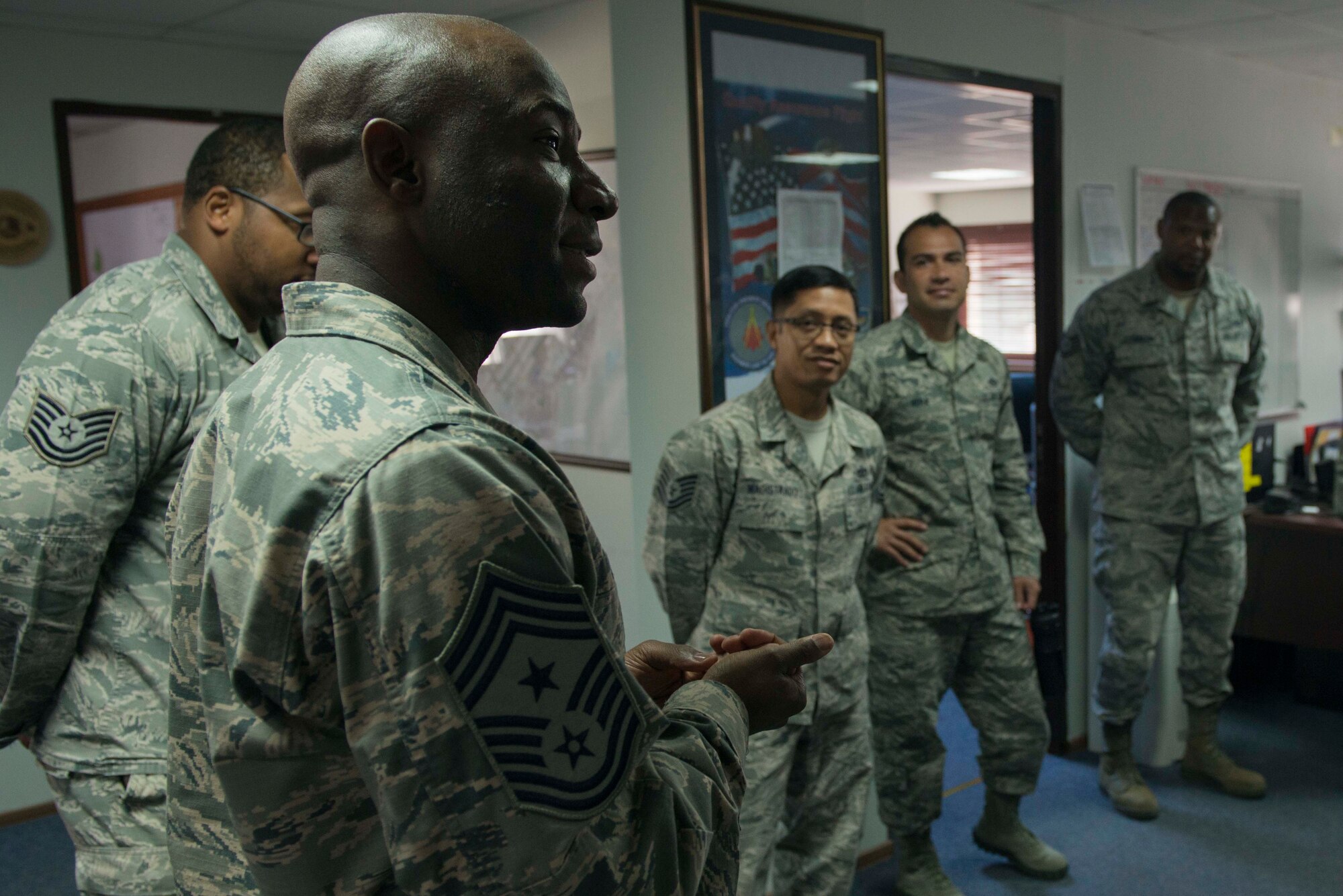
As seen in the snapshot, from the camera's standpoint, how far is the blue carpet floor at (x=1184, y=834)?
2.77 m

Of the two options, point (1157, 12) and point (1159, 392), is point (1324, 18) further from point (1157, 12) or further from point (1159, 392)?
point (1159, 392)

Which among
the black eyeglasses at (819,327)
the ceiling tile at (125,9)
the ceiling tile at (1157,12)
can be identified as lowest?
the black eyeglasses at (819,327)

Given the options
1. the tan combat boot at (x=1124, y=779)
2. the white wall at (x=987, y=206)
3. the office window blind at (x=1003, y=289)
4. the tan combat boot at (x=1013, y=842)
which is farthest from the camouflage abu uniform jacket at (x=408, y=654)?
the white wall at (x=987, y=206)

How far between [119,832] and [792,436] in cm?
141

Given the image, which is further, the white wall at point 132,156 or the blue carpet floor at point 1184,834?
the white wall at point 132,156

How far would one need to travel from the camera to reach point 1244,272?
4418 millimetres

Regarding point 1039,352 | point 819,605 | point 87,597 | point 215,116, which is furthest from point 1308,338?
point 87,597

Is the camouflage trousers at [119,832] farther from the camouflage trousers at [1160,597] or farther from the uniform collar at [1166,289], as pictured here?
the uniform collar at [1166,289]

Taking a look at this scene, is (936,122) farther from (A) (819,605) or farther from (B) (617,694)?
(B) (617,694)

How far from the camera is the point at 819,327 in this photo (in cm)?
229

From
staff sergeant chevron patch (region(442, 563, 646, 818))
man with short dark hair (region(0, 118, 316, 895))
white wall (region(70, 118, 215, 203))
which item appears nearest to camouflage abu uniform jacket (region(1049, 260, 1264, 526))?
man with short dark hair (region(0, 118, 316, 895))

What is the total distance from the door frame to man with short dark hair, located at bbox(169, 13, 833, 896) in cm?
291

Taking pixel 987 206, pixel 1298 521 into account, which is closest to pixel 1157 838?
pixel 1298 521

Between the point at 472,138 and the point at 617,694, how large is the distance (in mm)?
393
